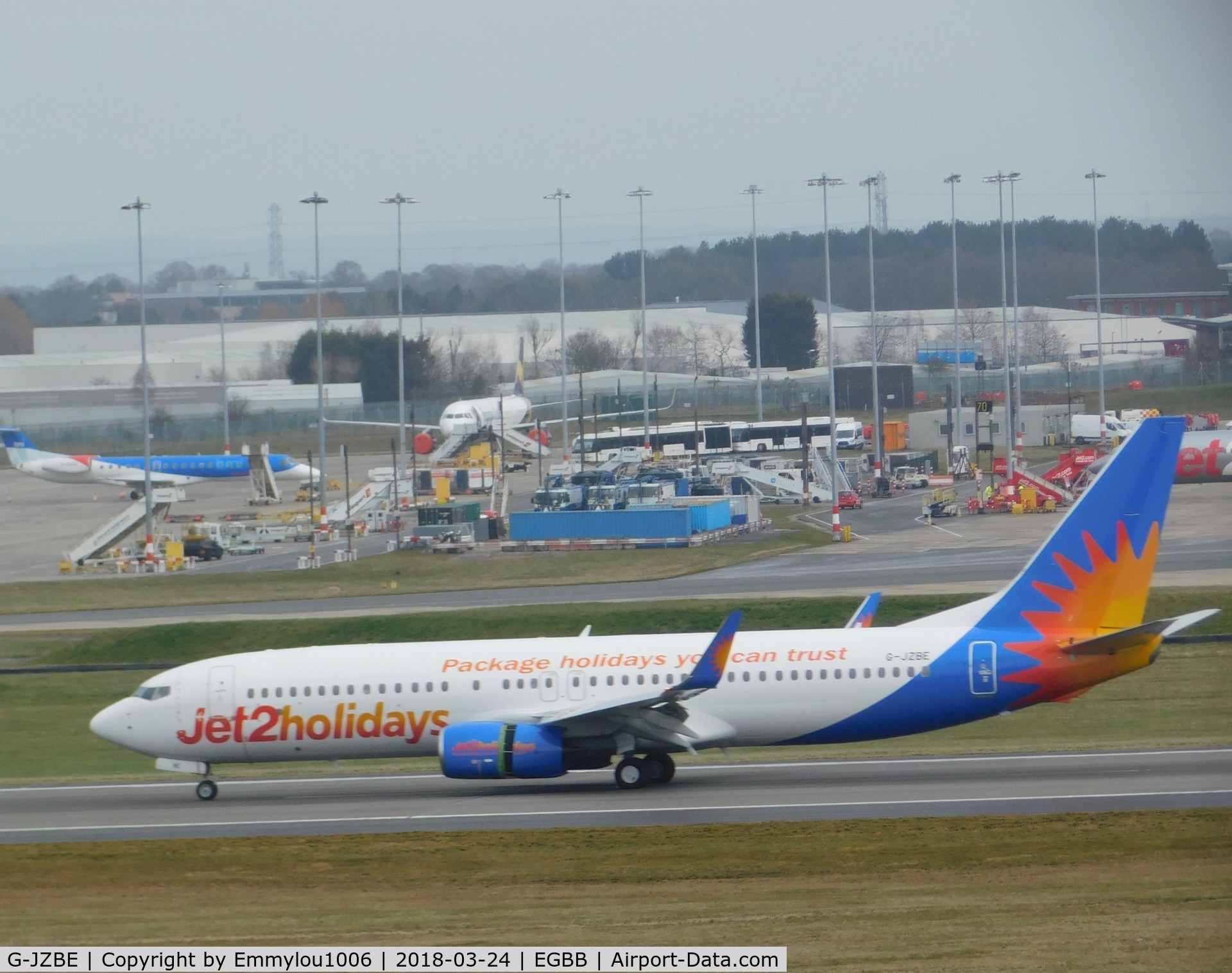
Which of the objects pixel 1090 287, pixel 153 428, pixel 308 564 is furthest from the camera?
pixel 153 428

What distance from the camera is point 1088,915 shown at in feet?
55.5

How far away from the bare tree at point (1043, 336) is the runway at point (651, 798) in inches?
Result: 5422

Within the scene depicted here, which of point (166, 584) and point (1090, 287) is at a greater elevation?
point (1090, 287)

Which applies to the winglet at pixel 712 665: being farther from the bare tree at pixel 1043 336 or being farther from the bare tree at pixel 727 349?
the bare tree at pixel 727 349

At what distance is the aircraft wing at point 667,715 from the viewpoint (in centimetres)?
2609

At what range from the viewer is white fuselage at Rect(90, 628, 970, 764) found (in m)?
27.5

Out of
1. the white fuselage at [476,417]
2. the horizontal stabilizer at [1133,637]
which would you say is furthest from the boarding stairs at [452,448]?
the horizontal stabilizer at [1133,637]

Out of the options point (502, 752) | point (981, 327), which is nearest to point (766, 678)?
point (502, 752)

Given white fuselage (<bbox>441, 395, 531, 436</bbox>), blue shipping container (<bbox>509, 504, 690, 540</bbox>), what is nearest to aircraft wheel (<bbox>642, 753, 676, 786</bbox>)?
blue shipping container (<bbox>509, 504, 690, 540</bbox>)

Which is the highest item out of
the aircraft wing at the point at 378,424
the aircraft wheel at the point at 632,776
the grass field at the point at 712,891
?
the aircraft wing at the point at 378,424

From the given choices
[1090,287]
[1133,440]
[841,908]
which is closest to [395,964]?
[841,908]

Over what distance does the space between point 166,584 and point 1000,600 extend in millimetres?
49484

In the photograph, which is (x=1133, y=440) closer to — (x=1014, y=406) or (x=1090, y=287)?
(x=1014, y=406)

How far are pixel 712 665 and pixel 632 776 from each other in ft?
11.2
